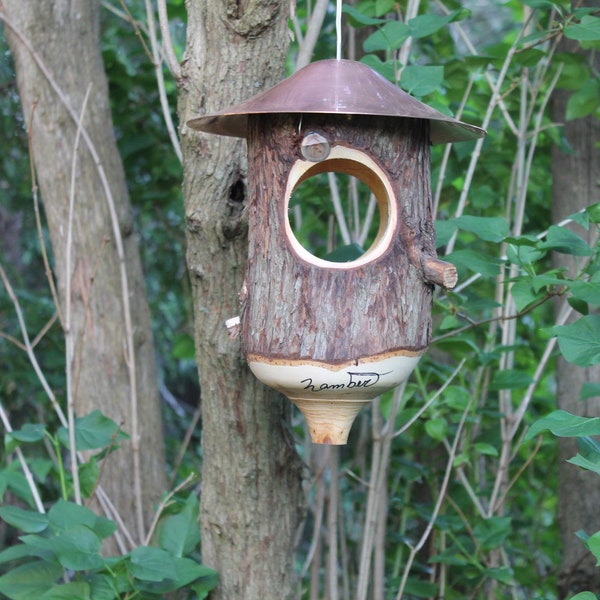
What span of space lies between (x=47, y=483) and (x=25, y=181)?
1111mm

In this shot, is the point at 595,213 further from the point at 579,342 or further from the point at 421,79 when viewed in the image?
the point at 421,79

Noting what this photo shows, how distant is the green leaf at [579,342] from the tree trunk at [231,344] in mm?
634

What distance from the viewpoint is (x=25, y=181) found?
312 centimetres

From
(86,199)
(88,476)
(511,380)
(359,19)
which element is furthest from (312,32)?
(88,476)

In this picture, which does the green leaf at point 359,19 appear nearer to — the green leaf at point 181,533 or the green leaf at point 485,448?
the green leaf at point 485,448

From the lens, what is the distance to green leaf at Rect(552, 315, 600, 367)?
1.60m

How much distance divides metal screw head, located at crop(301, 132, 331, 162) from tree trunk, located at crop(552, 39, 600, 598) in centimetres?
125

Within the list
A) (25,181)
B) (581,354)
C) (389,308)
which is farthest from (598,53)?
(25,181)

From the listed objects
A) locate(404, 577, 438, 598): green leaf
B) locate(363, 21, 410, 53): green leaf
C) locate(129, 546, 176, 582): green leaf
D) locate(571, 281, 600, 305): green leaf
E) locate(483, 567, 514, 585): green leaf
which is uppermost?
locate(363, 21, 410, 53): green leaf

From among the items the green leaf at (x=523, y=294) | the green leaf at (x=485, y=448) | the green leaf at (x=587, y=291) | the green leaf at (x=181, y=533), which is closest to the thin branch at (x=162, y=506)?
the green leaf at (x=181, y=533)

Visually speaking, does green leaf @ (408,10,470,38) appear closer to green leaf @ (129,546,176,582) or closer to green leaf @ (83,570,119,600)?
green leaf @ (129,546,176,582)

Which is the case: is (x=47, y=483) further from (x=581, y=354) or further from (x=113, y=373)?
(x=581, y=354)

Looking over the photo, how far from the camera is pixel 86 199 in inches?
94.3

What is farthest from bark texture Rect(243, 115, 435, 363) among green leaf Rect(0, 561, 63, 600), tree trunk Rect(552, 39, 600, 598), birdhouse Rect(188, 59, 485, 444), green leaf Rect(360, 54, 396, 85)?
tree trunk Rect(552, 39, 600, 598)
